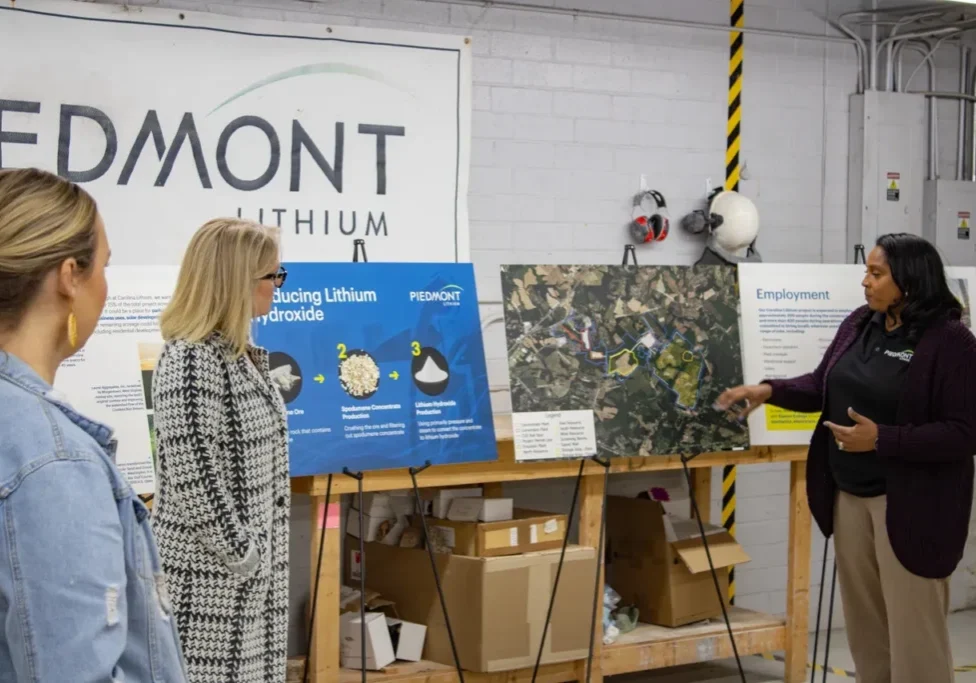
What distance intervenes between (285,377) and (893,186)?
3.39 meters

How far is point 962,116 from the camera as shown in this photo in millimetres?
5906

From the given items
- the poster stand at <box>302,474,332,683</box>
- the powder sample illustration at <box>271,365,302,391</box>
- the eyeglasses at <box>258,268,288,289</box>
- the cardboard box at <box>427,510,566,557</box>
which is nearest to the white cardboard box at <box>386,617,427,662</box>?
the cardboard box at <box>427,510,566,557</box>

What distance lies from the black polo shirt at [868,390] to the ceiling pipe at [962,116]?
2623 mm

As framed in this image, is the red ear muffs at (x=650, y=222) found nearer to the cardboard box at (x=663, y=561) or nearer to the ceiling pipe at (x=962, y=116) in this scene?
the cardboard box at (x=663, y=561)

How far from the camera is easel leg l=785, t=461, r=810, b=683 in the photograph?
4.58 meters

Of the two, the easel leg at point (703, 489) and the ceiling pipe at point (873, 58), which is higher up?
the ceiling pipe at point (873, 58)

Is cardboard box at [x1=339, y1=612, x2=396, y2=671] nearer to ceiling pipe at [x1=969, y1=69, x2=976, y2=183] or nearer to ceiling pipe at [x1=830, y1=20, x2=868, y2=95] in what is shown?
ceiling pipe at [x1=830, y1=20, x2=868, y2=95]

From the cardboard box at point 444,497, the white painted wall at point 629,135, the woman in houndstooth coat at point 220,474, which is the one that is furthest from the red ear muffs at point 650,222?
the woman in houndstooth coat at point 220,474

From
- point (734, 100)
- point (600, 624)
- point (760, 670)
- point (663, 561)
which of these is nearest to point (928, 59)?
point (734, 100)

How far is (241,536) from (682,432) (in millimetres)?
2034

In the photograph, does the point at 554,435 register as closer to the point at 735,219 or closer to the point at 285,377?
the point at 285,377

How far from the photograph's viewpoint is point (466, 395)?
12.6 ft

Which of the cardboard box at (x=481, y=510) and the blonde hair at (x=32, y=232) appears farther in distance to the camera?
the cardboard box at (x=481, y=510)

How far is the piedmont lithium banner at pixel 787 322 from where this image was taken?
4.31m
